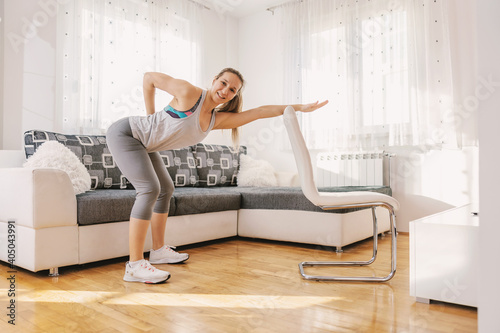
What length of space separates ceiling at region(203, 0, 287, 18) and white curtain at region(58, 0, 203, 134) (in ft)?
1.60

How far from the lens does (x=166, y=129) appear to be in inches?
76.9

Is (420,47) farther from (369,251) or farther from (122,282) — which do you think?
(122,282)

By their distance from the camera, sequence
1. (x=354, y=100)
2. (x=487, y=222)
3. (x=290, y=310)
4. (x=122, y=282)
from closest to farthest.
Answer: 1. (x=487, y=222)
2. (x=290, y=310)
3. (x=122, y=282)
4. (x=354, y=100)

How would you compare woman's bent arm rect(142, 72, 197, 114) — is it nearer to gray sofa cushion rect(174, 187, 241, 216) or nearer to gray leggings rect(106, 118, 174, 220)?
gray leggings rect(106, 118, 174, 220)

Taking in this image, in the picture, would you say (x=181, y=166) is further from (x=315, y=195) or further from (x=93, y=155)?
(x=315, y=195)

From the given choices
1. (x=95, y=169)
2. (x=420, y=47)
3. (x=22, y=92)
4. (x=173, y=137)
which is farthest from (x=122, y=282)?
(x=420, y=47)

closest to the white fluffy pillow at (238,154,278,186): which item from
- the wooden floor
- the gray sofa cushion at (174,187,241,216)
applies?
the gray sofa cushion at (174,187,241,216)

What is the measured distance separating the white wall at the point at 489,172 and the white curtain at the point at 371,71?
8.38 ft

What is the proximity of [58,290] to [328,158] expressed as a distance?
2876 mm

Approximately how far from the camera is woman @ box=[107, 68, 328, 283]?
192 cm

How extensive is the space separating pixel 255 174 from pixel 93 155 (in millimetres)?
1566

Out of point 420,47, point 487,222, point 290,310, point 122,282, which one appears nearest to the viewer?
point 487,222

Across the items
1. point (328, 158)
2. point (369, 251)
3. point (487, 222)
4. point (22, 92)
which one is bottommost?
point (369, 251)

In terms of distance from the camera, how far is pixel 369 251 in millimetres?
2719
